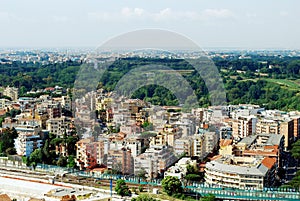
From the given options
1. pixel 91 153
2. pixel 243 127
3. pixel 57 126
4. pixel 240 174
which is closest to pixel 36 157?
pixel 91 153

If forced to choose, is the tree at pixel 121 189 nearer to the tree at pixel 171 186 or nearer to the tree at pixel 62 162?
the tree at pixel 171 186

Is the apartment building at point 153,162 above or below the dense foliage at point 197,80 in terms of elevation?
below

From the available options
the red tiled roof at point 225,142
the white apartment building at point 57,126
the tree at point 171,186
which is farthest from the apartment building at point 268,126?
the tree at point 171,186

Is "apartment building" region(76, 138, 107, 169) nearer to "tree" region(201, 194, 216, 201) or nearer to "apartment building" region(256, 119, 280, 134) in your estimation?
"tree" region(201, 194, 216, 201)

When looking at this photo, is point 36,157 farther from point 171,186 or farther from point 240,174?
point 240,174

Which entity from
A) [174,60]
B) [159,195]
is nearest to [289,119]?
[174,60]

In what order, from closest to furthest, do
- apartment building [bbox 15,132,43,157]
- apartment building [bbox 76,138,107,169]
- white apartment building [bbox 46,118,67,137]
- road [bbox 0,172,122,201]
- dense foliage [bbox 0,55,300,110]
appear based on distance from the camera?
road [bbox 0,172,122,201]
apartment building [bbox 76,138,107,169]
apartment building [bbox 15,132,43,157]
white apartment building [bbox 46,118,67,137]
dense foliage [bbox 0,55,300,110]

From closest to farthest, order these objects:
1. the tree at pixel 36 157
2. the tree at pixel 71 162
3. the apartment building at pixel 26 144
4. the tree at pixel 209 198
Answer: the tree at pixel 209 198 < the tree at pixel 71 162 < the tree at pixel 36 157 < the apartment building at pixel 26 144

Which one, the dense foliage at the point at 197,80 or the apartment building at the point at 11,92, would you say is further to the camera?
the apartment building at the point at 11,92

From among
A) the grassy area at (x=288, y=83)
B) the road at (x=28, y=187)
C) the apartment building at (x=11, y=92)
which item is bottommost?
the road at (x=28, y=187)

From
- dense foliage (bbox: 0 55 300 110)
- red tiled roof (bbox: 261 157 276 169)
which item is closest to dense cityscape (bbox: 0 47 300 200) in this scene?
red tiled roof (bbox: 261 157 276 169)
